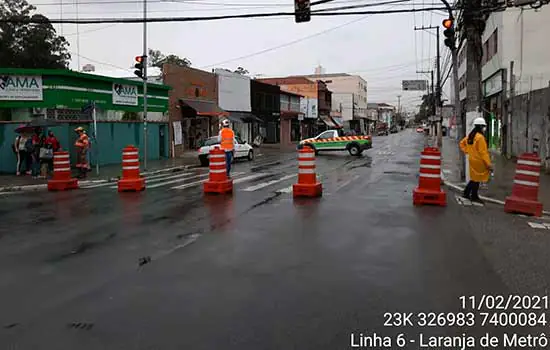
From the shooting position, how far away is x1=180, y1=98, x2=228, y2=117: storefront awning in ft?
A: 118

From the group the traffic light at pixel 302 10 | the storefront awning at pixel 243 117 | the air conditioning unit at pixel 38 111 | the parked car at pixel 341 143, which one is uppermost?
the traffic light at pixel 302 10

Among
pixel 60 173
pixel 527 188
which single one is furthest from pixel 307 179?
pixel 60 173

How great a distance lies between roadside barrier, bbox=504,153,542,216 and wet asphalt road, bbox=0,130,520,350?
61.7 inches

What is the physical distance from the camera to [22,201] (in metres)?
13.8

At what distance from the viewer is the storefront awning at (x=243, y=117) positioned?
4356cm

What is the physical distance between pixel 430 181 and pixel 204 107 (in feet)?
91.0

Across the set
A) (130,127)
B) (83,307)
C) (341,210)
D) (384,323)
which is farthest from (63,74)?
(384,323)

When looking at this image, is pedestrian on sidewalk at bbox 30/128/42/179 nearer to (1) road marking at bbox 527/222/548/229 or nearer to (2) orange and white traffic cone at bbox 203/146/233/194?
(2) orange and white traffic cone at bbox 203/146/233/194


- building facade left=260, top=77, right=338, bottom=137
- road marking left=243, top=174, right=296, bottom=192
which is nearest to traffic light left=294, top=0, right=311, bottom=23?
road marking left=243, top=174, right=296, bottom=192

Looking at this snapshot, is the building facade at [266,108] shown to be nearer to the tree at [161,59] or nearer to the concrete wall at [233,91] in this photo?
the concrete wall at [233,91]

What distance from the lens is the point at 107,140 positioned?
→ 26219 millimetres

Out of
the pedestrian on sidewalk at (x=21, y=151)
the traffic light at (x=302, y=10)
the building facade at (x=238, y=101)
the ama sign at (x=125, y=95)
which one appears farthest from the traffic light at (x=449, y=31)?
the building facade at (x=238, y=101)

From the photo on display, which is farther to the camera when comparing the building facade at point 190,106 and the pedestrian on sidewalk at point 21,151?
the building facade at point 190,106

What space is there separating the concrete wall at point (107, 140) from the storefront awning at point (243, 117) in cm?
1143
